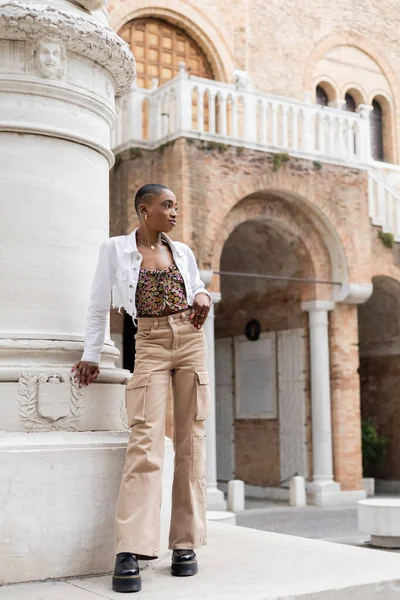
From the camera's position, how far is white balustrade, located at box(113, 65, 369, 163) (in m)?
13.4

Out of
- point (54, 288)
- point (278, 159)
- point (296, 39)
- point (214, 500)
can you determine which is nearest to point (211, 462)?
point (214, 500)

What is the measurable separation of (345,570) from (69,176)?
2.29 meters

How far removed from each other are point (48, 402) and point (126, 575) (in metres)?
0.90

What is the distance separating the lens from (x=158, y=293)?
391 cm

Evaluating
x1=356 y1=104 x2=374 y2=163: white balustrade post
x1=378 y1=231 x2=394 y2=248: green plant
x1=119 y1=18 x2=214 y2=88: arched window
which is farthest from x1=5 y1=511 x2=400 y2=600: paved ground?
x1=119 y1=18 x2=214 y2=88: arched window

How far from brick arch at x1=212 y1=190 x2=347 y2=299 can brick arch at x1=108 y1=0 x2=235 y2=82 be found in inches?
169

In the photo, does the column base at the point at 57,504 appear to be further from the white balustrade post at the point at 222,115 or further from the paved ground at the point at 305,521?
the white balustrade post at the point at 222,115

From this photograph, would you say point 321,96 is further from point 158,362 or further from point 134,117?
point 158,362

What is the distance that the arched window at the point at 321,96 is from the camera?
1967 centimetres

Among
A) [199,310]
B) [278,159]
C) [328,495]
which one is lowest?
[328,495]

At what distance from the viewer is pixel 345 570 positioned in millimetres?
3816

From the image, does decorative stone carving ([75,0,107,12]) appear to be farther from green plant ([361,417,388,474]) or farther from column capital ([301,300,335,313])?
green plant ([361,417,388,474])

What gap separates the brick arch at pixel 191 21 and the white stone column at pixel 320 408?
6056mm

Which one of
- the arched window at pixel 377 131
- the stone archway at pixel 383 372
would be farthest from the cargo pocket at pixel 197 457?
the arched window at pixel 377 131
